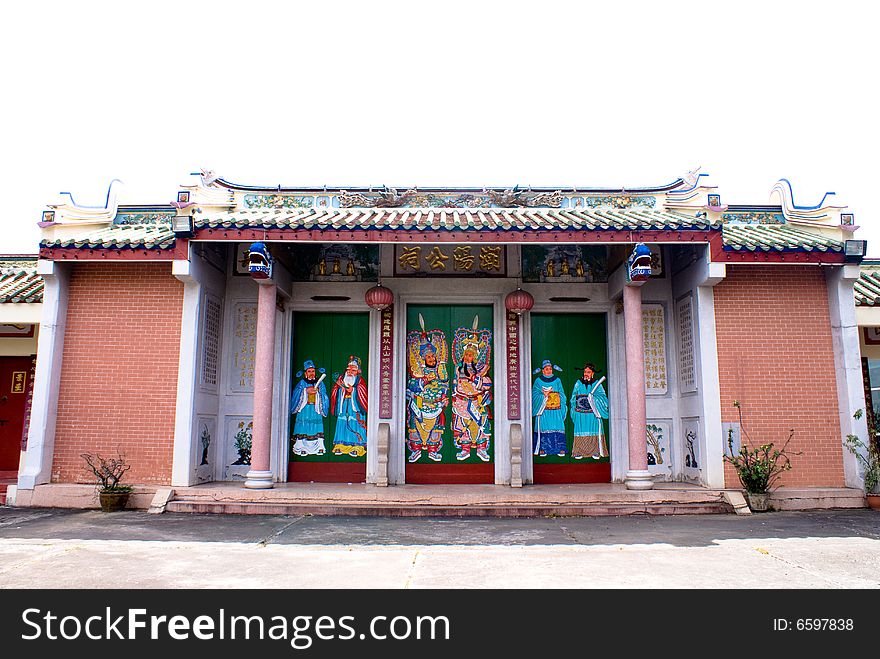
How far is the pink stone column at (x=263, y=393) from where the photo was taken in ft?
26.2

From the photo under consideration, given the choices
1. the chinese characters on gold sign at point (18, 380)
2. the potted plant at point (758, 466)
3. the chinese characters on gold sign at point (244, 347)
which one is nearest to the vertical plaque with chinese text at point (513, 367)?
the potted plant at point (758, 466)

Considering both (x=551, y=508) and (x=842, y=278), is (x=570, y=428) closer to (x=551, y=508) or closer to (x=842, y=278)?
(x=551, y=508)

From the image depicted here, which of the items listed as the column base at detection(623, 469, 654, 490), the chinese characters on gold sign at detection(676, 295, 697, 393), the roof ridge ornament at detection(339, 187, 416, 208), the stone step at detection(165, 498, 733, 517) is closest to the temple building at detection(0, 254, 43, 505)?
the stone step at detection(165, 498, 733, 517)

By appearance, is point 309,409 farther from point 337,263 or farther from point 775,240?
point 775,240

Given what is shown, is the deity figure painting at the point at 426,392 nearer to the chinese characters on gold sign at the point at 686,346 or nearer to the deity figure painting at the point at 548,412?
the deity figure painting at the point at 548,412

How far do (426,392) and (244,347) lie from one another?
2.69m

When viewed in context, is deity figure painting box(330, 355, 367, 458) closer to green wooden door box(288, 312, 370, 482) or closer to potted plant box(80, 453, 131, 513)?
green wooden door box(288, 312, 370, 482)

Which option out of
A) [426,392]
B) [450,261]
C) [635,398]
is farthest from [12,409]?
[635,398]

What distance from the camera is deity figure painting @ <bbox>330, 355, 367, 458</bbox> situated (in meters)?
9.32

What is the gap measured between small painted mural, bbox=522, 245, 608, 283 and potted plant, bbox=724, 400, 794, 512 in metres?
2.76

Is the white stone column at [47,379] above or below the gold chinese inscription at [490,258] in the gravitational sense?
below

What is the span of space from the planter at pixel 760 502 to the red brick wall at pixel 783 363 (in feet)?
1.34

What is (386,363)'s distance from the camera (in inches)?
366

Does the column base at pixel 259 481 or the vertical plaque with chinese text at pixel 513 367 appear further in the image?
the vertical plaque with chinese text at pixel 513 367
